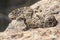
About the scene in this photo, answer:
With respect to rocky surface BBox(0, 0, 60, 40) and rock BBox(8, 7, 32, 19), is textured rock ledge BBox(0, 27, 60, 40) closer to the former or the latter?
rocky surface BBox(0, 0, 60, 40)

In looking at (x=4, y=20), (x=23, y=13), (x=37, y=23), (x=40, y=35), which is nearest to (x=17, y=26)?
(x=23, y=13)

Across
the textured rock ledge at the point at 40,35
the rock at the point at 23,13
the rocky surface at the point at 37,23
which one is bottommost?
the textured rock ledge at the point at 40,35

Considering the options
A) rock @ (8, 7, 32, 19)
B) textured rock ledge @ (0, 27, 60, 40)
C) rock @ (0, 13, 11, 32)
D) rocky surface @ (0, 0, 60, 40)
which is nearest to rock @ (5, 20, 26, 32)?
rocky surface @ (0, 0, 60, 40)

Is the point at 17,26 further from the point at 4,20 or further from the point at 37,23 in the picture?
the point at 4,20

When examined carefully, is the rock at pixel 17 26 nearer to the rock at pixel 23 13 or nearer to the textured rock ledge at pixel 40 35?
the rock at pixel 23 13

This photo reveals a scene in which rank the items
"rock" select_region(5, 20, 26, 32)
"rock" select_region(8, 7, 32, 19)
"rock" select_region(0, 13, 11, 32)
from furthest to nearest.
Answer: "rock" select_region(0, 13, 11, 32), "rock" select_region(8, 7, 32, 19), "rock" select_region(5, 20, 26, 32)

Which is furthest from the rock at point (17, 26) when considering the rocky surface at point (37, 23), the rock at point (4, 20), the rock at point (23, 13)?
the rock at point (4, 20)

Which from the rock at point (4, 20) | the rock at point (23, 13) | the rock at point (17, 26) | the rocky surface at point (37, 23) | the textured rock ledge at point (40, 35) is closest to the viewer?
the textured rock ledge at point (40, 35)

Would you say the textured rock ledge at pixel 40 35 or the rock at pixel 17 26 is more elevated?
the rock at pixel 17 26
